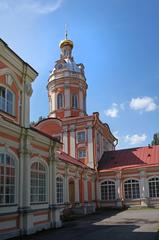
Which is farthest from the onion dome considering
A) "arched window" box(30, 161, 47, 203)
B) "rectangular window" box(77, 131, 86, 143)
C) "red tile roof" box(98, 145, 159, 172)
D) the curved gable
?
"arched window" box(30, 161, 47, 203)

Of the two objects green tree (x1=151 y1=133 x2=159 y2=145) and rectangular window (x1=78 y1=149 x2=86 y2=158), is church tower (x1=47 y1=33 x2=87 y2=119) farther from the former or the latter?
green tree (x1=151 y1=133 x2=159 y2=145)

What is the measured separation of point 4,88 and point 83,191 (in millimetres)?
17490

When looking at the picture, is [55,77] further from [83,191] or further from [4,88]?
[4,88]

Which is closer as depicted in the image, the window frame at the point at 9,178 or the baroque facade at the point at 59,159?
the window frame at the point at 9,178

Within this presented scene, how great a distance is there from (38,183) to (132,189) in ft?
61.7

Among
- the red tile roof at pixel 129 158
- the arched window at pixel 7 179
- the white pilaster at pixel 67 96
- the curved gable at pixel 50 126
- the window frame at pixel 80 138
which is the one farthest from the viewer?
the white pilaster at pixel 67 96

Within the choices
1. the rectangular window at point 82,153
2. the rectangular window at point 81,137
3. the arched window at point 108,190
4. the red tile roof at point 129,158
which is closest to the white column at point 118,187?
the arched window at point 108,190

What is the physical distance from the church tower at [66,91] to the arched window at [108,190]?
8.10m

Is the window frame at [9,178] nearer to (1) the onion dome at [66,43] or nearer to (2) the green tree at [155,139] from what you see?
(1) the onion dome at [66,43]

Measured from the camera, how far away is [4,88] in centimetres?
1416

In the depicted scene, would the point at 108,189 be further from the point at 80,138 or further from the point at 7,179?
the point at 7,179

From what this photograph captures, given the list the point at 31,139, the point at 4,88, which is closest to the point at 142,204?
the point at 31,139

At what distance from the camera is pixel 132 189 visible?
1278 inches

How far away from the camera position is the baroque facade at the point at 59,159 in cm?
1373
